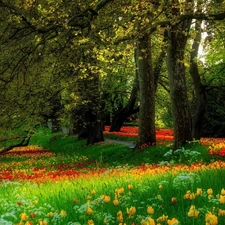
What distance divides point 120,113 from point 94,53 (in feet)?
81.6

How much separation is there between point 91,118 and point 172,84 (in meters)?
13.1

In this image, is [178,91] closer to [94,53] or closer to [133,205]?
[94,53]

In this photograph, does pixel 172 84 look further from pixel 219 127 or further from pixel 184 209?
pixel 219 127

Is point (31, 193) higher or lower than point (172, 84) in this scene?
lower

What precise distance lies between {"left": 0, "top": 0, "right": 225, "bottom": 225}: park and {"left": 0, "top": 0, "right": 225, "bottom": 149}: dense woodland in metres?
0.06

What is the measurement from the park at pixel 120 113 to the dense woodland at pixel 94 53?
0.06m

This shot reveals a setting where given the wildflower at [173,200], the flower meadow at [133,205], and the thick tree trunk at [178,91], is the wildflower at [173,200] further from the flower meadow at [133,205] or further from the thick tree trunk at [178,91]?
the thick tree trunk at [178,91]

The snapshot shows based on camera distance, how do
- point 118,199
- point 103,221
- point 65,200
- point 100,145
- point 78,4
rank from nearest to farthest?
point 103,221 → point 118,199 → point 65,200 → point 78,4 → point 100,145

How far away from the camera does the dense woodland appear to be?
11.6 m

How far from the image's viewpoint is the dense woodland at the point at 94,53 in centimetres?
1165

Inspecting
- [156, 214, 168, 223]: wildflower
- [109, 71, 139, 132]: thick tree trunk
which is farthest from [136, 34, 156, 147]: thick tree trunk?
[109, 71, 139, 132]: thick tree trunk

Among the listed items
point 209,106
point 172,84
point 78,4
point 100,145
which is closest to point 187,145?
point 172,84

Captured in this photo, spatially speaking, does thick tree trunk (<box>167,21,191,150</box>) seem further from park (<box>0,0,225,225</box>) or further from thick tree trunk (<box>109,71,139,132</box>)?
thick tree trunk (<box>109,71,139,132</box>)

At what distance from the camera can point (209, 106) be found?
117 ft
